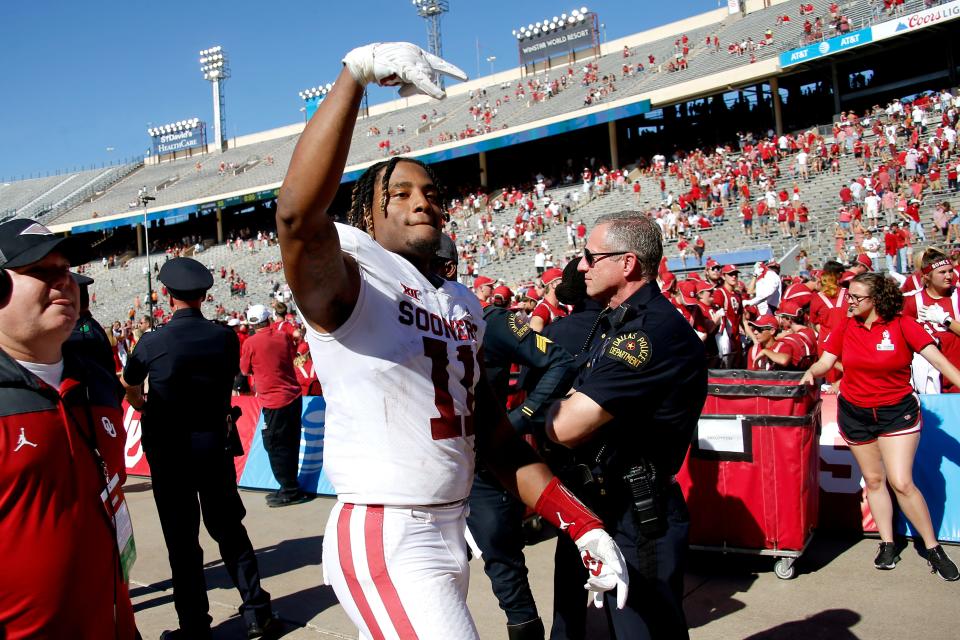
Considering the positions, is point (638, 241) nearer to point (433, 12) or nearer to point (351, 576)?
point (351, 576)

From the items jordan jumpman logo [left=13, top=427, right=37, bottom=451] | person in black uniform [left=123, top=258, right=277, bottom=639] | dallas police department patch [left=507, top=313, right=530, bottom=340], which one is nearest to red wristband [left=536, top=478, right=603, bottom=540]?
jordan jumpman logo [left=13, top=427, right=37, bottom=451]

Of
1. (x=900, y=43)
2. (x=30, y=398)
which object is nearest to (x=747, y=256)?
(x=900, y=43)

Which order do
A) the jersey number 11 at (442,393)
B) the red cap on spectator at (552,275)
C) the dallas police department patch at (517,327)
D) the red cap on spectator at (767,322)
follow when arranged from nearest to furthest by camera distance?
the jersey number 11 at (442,393)
the dallas police department patch at (517,327)
the red cap on spectator at (552,275)
the red cap on spectator at (767,322)

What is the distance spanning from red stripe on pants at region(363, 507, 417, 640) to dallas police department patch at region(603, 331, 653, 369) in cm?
128

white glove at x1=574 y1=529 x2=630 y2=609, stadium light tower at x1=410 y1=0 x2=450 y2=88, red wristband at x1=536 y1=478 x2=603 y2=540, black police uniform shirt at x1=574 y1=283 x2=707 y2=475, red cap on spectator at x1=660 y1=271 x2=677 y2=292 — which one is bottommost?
white glove at x1=574 y1=529 x2=630 y2=609

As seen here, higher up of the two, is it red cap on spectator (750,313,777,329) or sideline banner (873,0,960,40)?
sideline banner (873,0,960,40)

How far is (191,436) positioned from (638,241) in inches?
114

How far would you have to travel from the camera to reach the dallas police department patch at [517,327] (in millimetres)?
4129

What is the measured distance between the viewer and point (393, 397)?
212cm

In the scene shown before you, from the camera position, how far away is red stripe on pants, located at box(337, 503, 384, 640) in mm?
2123

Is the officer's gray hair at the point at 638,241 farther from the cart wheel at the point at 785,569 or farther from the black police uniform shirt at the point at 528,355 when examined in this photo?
the cart wheel at the point at 785,569

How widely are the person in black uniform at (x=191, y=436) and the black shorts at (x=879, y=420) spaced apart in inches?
155

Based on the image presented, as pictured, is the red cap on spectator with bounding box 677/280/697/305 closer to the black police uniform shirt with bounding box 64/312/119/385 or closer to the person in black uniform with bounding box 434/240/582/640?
the person in black uniform with bounding box 434/240/582/640

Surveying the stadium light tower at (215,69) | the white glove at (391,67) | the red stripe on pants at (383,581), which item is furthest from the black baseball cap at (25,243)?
the stadium light tower at (215,69)
